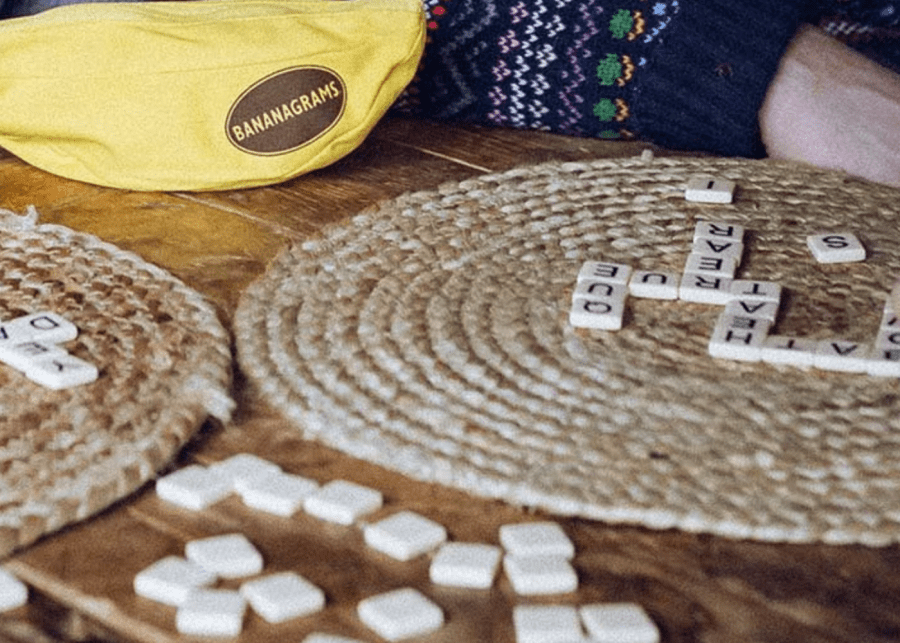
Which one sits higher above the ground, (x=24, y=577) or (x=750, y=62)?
(x=750, y=62)

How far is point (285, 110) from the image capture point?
1159 millimetres

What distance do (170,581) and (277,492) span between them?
95 millimetres

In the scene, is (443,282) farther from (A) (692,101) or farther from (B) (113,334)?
(A) (692,101)

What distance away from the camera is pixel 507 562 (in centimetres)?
68

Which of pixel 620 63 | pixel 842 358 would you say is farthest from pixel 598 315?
pixel 620 63

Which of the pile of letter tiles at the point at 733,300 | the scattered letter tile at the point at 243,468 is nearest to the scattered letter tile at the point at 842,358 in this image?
the pile of letter tiles at the point at 733,300

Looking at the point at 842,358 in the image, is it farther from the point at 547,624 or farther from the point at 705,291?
the point at 547,624

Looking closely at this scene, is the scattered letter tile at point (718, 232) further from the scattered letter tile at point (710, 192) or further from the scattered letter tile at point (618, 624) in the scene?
the scattered letter tile at point (618, 624)

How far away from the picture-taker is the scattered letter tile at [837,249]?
1027 millimetres

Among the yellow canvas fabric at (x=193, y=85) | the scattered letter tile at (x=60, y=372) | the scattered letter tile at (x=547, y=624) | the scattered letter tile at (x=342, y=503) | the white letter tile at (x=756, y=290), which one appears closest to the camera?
the scattered letter tile at (x=547, y=624)

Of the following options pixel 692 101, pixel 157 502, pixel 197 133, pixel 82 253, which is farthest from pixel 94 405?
pixel 692 101

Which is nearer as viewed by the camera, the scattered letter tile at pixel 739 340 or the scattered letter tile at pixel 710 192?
the scattered letter tile at pixel 739 340

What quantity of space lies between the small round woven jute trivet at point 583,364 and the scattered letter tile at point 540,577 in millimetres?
62

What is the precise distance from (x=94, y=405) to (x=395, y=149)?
1.82 ft
